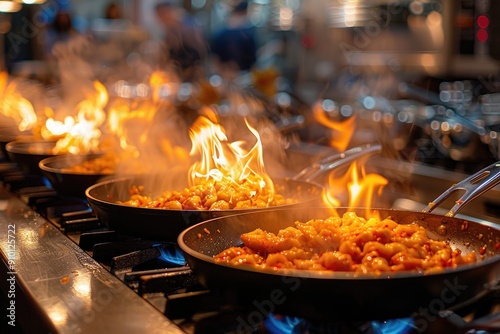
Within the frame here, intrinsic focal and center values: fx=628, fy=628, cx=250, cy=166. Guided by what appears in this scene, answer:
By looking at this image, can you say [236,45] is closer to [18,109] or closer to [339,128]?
[18,109]

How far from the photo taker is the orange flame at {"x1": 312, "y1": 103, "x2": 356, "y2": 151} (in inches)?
115

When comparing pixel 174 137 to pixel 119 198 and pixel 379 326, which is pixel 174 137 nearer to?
pixel 119 198

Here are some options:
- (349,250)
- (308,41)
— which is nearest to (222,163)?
(349,250)

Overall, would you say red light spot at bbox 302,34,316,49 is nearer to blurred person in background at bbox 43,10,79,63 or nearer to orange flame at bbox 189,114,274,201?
blurred person in background at bbox 43,10,79,63

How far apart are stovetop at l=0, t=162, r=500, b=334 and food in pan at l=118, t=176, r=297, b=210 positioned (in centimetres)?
13

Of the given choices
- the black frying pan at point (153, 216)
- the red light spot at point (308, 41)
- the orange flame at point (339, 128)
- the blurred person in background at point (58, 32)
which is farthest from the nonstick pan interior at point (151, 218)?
the blurred person in background at point (58, 32)

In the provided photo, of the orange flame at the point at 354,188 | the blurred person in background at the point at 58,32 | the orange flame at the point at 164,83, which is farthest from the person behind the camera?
the blurred person in background at the point at 58,32

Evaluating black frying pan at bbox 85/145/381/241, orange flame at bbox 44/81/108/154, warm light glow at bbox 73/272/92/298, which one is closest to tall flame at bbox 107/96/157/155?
orange flame at bbox 44/81/108/154

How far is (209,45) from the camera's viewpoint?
866 centimetres

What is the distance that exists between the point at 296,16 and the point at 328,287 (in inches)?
277

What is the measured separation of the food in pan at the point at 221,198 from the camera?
1.82m

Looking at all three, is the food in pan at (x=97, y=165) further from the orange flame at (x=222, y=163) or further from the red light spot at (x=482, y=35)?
the red light spot at (x=482, y=35)

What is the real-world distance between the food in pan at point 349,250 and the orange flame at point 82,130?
1.76 metres

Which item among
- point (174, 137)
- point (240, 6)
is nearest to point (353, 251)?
point (174, 137)
